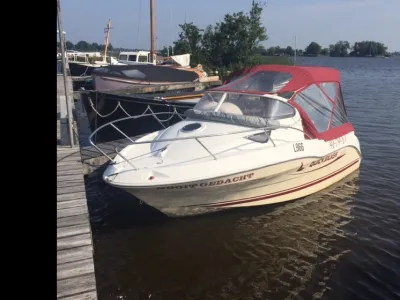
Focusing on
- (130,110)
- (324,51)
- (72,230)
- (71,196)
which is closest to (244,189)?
(71,196)

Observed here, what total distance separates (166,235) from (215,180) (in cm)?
124

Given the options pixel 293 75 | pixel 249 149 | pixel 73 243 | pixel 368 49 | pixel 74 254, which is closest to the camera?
pixel 74 254

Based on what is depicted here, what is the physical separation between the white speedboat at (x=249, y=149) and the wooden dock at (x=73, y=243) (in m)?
0.63

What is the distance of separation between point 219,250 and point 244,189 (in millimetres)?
1199

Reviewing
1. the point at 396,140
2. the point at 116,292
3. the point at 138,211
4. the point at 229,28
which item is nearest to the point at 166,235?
the point at 138,211

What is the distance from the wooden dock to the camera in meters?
3.50

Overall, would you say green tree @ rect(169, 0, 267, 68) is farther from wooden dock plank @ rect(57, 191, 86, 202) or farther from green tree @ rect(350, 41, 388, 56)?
green tree @ rect(350, 41, 388, 56)

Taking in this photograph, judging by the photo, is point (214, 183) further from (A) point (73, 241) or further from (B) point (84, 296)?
(B) point (84, 296)

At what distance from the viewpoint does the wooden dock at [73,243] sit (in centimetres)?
350

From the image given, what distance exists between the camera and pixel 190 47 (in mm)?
26188

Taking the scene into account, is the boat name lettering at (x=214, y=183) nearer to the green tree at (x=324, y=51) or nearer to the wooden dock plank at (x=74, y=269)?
the wooden dock plank at (x=74, y=269)

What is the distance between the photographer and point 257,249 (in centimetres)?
601
